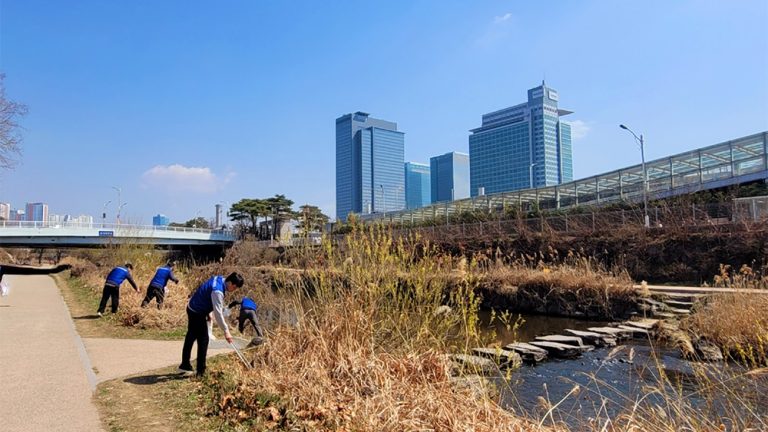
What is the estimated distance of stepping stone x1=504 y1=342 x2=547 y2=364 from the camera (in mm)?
9302

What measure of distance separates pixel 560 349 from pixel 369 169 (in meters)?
97.0

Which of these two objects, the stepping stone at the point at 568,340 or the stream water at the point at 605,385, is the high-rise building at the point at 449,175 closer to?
the stepping stone at the point at 568,340

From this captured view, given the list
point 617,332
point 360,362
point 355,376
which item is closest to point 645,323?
point 617,332

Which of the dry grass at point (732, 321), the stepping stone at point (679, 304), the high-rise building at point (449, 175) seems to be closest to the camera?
the dry grass at point (732, 321)

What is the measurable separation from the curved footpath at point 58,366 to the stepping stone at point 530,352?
18.0 feet

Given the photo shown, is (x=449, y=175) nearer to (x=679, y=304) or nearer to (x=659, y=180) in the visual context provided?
(x=659, y=180)

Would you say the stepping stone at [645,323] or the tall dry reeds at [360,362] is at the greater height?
the tall dry reeds at [360,362]

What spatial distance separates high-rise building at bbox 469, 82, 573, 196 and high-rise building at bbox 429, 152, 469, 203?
25247 mm

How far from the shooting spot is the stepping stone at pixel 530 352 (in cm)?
930

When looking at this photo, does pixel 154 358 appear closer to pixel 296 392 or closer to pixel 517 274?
pixel 296 392

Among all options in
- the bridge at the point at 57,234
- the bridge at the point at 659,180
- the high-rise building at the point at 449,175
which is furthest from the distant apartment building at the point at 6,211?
the high-rise building at the point at 449,175

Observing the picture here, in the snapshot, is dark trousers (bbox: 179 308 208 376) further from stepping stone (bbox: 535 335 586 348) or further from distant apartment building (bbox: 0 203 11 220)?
distant apartment building (bbox: 0 203 11 220)

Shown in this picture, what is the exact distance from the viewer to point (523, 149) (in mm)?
86875

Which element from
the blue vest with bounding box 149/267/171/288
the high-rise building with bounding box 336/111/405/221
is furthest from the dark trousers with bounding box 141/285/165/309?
the high-rise building with bounding box 336/111/405/221
